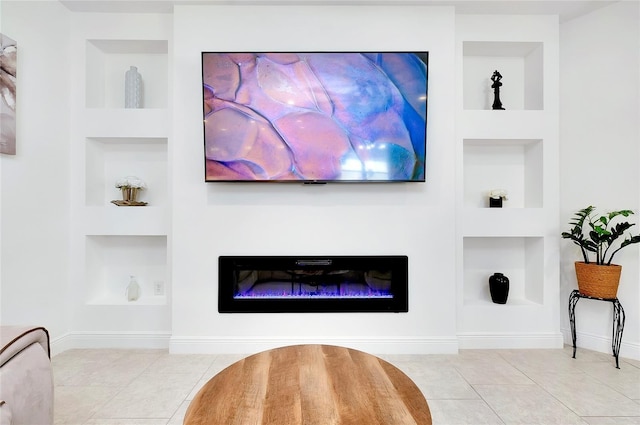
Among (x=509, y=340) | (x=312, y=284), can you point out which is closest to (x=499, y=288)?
(x=509, y=340)

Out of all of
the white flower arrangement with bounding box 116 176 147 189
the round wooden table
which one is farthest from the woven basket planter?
the white flower arrangement with bounding box 116 176 147 189

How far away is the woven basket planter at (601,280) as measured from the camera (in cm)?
225

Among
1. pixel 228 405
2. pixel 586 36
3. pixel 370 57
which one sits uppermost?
pixel 586 36

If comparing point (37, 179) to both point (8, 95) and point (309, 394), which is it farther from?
point (309, 394)

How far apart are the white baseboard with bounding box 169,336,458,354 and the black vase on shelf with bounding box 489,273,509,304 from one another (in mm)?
563

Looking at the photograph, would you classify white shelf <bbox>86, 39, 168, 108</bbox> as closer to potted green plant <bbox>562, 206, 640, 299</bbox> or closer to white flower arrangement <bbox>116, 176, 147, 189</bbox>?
white flower arrangement <bbox>116, 176, 147, 189</bbox>

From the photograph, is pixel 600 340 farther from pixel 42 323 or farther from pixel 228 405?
pixel 42 323

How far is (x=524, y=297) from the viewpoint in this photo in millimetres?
2842

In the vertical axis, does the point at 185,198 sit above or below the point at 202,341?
above

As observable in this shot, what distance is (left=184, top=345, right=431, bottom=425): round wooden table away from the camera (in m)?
1.02

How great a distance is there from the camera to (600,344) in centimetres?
250

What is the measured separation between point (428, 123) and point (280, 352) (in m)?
1.98

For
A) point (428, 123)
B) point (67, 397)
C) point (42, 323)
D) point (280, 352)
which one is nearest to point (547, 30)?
point (428, 123)

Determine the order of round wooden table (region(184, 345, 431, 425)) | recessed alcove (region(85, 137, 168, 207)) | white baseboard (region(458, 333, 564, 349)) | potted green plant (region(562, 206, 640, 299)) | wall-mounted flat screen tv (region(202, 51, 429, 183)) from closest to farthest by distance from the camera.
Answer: round wooden table (region(184, 345, 431, 425)), potted green plant (region(562, 206, 640, 299)), wall-mounted flat screen tv (region(202, 51, 429, 183)), white baseboard (region(458, 333, 564, 349)), recessed alcove (region(85, 137, 168, 207))
